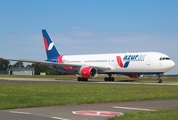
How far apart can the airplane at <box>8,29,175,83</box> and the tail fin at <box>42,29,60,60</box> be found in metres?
1.17

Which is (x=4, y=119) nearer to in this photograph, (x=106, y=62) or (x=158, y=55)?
(x=158, y=55)

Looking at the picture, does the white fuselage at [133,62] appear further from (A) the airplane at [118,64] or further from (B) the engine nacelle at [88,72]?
(B) the engine nacelle at [88,72]

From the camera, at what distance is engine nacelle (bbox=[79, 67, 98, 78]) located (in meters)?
47.9

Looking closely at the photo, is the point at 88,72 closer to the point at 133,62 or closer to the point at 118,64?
the point at 118,64

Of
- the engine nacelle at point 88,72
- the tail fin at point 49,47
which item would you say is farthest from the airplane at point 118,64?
the tail fin at point 49,47

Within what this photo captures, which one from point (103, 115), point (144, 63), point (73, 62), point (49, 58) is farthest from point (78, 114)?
point (49, 58)

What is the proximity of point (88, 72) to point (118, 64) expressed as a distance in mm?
4511

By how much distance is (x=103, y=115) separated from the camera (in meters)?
12.0

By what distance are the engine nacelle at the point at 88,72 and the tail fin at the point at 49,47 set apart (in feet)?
37.0

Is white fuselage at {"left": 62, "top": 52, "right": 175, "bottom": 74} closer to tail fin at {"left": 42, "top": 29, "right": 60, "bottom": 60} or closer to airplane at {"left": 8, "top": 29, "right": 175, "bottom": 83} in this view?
airplane at {"left": 8, "top": 29, "right": 175, "bottom": 83}

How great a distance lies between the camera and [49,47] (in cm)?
5972

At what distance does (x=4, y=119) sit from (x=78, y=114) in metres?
2.89

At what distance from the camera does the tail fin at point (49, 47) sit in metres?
59.2

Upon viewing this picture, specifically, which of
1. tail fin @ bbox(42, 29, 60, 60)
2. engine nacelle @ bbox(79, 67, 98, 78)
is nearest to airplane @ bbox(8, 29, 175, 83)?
engine nacelle @ bbox(79, 67, 98, 78)
